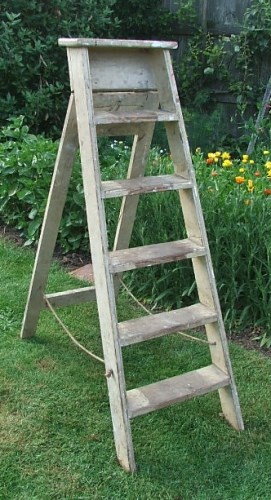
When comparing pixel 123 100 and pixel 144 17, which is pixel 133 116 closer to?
pixel 123 100

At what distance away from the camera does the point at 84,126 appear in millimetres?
2479

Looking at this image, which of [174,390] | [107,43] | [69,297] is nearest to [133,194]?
[107,43]

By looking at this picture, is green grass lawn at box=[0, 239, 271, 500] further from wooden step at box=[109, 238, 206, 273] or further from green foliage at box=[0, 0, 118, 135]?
green foliage at box=[0, 0, 118, 135]

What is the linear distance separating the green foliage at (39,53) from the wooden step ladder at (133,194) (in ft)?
11.3

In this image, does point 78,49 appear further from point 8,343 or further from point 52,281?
point 52,281

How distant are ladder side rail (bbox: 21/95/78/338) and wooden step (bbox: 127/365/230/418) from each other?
0.93 m

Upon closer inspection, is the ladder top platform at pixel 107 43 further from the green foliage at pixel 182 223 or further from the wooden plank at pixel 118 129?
the green foliage at pixel 182 223

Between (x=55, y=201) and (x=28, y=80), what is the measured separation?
366 cm

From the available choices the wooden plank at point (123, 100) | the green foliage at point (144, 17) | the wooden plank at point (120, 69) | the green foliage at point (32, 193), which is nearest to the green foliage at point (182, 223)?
the green foliage at point (32, 193)

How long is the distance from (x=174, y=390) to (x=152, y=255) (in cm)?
57

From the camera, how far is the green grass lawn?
2.39m

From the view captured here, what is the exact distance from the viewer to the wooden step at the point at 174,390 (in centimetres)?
246

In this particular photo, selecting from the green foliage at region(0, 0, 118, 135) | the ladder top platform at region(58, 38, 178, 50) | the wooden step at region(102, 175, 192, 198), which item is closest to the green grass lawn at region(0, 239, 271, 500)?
the wooden step at region(102, 175, 192, 198)

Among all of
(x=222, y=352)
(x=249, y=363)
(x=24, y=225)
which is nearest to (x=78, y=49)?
(x=222, y=352)
